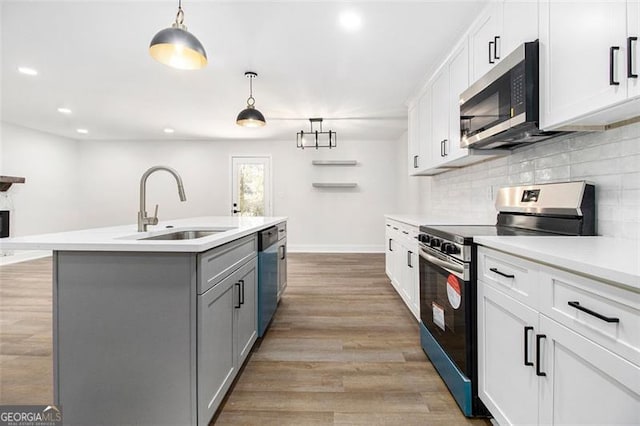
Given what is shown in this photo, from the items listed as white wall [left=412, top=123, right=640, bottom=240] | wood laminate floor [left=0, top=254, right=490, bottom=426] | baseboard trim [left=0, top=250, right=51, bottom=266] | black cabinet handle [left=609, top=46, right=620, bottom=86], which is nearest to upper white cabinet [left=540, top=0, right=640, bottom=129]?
black cabinet handle [left=609, top=46, right=620, bottom=86]

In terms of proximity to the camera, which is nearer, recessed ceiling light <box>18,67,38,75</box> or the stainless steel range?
the stainless steel range

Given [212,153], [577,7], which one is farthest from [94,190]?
[577,7]

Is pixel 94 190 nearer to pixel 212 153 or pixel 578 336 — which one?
pixel 212 153

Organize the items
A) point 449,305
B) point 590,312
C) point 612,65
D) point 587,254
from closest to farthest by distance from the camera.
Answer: point 590,312 < point 587,254 < point 612,65 < point 449,305

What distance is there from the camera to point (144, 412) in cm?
129

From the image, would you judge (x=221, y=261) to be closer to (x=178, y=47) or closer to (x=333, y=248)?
(x=178, y=47)

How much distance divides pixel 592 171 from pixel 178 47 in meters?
2.32

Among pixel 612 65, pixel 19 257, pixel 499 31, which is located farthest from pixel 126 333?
pixel 19 257

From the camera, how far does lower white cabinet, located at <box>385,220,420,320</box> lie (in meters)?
2.62

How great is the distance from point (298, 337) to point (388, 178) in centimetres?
480

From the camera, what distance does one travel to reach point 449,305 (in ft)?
5.55

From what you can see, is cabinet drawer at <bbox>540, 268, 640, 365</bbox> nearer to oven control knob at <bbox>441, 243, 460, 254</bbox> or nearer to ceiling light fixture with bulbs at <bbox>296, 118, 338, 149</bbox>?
oven control knob at <bbox>441, 243, 460, 254</bbox>

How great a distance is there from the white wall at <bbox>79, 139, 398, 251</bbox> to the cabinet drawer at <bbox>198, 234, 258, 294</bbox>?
15.0 feet

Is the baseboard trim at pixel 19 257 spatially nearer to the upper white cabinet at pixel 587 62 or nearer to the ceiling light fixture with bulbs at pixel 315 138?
the ceiling light fixture with bulbs at pixel 315 138
